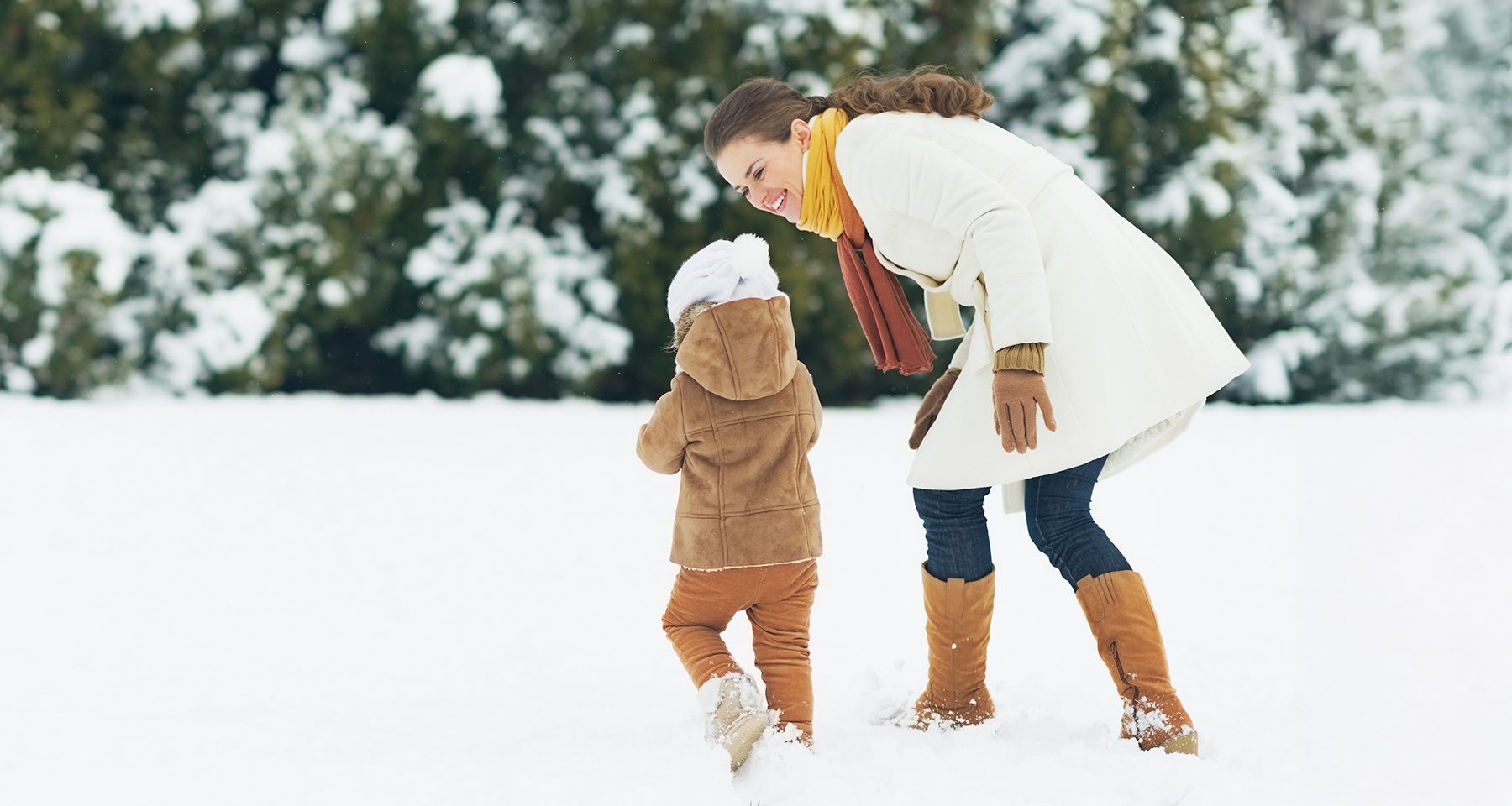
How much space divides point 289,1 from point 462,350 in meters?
1.89

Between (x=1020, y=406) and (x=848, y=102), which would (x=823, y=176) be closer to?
(x=848, y=102)

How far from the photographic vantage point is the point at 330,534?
408 cm

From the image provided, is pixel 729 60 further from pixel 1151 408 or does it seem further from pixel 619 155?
pixel 1151 408

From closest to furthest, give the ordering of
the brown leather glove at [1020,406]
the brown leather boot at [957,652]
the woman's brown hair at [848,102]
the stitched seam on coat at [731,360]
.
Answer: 1. the brown leather glove at [1020,406]
2. the stitched seam on coat at [731,360]
3. the woman's brown hair at [848,102]
4. the brown leather boot at [957,652]

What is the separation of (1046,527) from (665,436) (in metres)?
0.63

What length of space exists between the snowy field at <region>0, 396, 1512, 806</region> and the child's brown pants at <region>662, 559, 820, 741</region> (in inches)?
4.1

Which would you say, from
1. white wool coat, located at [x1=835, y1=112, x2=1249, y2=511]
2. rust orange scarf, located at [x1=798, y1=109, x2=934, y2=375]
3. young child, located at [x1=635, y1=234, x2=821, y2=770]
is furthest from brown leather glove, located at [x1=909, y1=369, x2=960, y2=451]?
young child, located at [x1=635, y1=234, x2=821, y2=770]

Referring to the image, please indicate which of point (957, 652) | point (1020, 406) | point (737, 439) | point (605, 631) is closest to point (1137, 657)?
point (957, 652)

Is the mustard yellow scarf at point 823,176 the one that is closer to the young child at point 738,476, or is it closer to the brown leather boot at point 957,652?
the young child at point 738,476

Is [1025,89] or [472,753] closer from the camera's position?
[472,753]

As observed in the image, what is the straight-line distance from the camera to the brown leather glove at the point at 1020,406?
1940mm

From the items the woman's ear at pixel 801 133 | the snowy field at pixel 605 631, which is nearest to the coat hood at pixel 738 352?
A: the woman's ear at pixel 801 133

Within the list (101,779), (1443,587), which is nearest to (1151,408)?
(101,779)

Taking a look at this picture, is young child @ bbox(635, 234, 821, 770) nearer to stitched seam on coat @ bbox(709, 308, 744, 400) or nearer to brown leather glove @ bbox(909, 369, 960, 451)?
stitched seam on coat @ bbox(709, 308, 744, 400)
